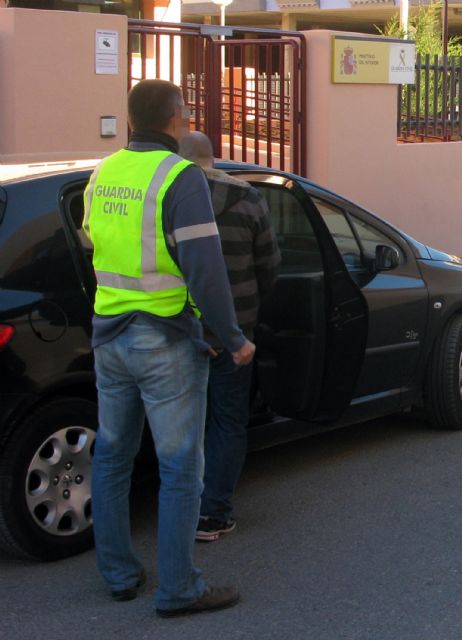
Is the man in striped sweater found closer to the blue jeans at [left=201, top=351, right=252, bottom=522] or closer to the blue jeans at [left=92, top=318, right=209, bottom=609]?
the blue jeans at [left=201, top=351, right=252, bottom=522]

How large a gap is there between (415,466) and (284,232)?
4.75 ft

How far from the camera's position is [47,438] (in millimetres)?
4457

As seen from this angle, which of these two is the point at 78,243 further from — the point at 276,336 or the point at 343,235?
the point at 343,235

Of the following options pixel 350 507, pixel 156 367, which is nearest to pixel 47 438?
pixel 156 367

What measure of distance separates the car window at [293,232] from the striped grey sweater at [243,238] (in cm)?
78

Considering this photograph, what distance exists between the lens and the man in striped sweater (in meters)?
4.59

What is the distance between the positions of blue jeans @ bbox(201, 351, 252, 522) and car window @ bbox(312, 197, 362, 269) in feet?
4.16

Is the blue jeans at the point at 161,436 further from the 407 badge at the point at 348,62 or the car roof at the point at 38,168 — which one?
the 407 badge at the point at 348,62

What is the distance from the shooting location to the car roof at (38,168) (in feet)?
15.4

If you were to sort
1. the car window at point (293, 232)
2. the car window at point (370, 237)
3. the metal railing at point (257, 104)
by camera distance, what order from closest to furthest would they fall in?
the car window at point (293, 232)
the car window at point (370, 237)
the metal railing at point (257, 104)

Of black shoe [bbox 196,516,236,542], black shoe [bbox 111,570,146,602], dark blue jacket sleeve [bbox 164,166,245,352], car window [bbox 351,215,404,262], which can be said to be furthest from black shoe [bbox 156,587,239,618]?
car window [bbox 351,215,404,262]

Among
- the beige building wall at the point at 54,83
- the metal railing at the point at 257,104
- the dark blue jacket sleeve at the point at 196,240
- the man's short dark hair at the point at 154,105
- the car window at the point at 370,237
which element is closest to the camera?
the dark blue jacket sleeve at the point at 196,240

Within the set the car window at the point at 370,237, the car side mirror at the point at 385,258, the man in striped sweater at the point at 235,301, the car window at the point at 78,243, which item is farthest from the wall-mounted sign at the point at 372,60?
the car window at the point at 78,243

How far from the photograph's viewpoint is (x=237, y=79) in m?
11.6
